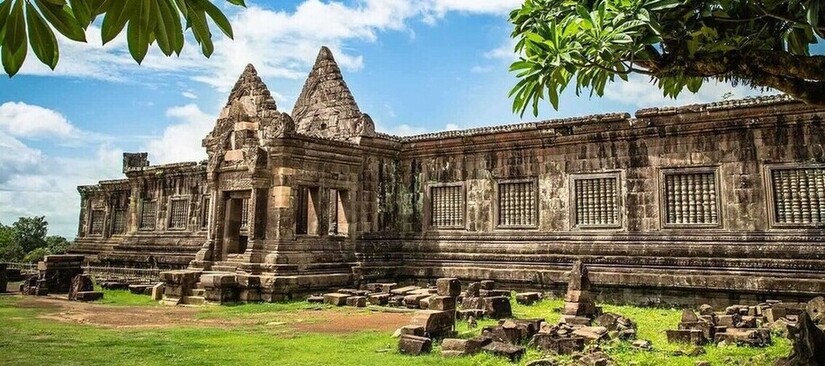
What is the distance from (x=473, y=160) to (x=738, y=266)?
7.34m

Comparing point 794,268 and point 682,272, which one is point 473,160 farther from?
point 794,268

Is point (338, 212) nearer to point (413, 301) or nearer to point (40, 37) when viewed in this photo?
point (413, 301)

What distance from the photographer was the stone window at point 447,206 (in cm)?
1697

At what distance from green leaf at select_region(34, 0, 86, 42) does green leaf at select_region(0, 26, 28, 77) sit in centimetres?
12

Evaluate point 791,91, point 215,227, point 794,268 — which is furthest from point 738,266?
point 215,227

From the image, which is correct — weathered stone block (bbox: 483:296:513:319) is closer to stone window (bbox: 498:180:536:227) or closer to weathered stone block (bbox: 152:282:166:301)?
stone window (bbox: 498:180:536:227)

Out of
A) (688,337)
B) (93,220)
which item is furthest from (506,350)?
(93,220)

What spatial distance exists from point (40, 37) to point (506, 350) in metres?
6.72

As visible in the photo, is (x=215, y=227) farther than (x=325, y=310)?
Yes

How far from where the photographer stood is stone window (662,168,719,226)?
1321 centimetres

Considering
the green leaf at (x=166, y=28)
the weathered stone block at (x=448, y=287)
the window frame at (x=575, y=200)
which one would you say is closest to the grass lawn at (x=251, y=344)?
the weathered stone block at (x=448, y=287)

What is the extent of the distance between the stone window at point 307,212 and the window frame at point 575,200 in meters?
7.07

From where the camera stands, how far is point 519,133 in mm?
15836

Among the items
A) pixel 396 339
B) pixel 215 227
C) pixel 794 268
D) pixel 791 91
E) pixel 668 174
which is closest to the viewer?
pixel 791 91
